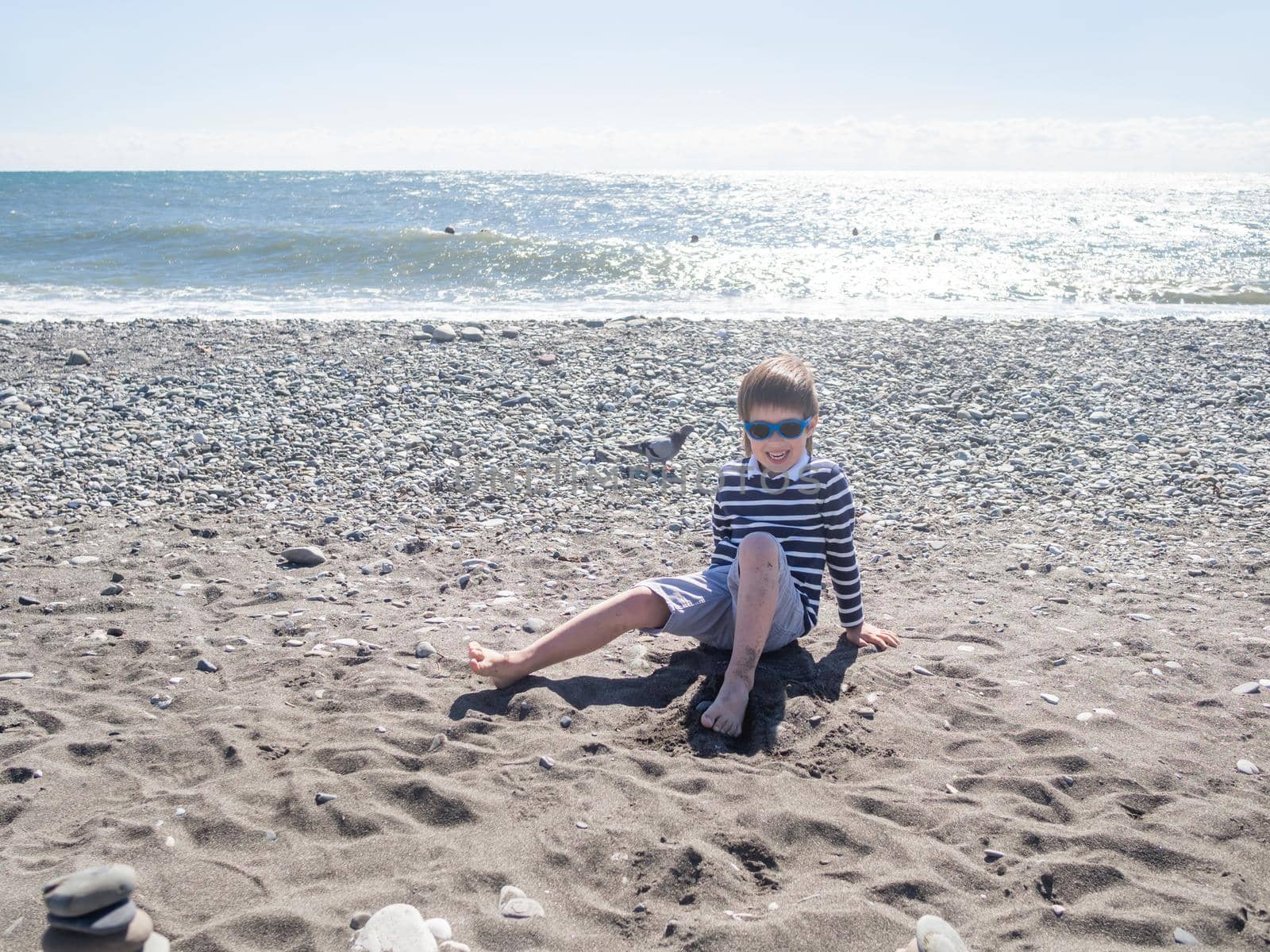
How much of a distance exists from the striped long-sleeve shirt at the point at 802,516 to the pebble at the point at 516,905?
1.94 meters

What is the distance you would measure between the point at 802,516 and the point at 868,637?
2.59 ft

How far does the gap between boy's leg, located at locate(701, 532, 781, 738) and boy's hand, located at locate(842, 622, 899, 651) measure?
0.86 m

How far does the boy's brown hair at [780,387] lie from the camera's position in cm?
402

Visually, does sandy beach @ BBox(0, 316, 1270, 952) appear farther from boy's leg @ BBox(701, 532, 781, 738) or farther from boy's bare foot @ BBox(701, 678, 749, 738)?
boy's leg @ BBox(701, 532, 781, 738)

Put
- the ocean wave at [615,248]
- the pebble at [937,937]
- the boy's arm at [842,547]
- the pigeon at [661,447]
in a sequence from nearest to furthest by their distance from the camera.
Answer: the pebble at [937,937]
the boy's arm at [842,547]
the pigeon at [661,447]
the ocean wave at [615,248]

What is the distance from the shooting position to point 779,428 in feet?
13.4

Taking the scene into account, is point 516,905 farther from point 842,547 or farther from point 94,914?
point 842,547

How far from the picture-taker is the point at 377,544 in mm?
6172

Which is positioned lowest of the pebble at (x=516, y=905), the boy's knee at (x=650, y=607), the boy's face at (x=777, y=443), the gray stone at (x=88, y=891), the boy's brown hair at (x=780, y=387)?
the pebble at (x=516, y=905)

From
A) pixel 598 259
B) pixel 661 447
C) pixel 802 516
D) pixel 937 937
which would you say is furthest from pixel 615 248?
pixel 937 937

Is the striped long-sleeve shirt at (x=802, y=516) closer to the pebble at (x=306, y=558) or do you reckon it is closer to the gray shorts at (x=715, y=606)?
the gray shorts at (x=715, y=606)

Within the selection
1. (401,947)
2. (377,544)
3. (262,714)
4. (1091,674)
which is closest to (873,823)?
(401,947)

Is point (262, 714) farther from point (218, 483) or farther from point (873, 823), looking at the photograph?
point (218, 483)

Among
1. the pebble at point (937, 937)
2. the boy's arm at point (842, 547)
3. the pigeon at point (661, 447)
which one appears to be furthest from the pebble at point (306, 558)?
the pebble at point (937, 937)
